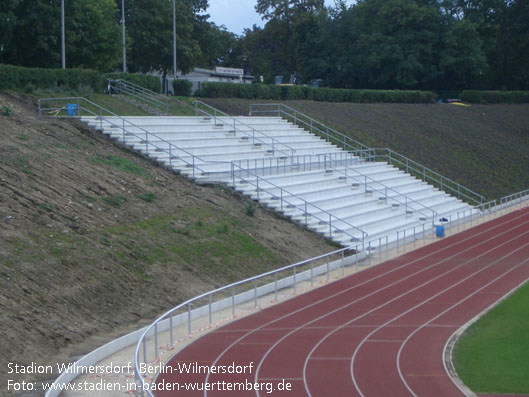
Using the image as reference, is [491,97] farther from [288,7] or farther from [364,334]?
[364,334]

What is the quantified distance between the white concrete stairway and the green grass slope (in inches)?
207

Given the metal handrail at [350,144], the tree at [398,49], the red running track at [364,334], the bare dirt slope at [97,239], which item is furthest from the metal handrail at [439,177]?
the tree at [398,49]

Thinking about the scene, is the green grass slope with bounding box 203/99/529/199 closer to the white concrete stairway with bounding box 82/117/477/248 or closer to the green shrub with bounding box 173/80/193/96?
the green shrub with bounding box 173/80/193/96

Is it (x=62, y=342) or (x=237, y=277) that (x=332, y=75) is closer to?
(x=237, y=277)

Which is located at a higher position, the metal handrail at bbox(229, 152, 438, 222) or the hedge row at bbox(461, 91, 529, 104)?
the hedge row at bbox(461, 91, 529, 104)

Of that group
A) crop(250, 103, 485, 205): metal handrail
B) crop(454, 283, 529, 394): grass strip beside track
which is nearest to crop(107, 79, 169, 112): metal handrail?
crop(250, 103, 485, 205): metal handrail

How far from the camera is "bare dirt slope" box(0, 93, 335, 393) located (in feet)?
50.7

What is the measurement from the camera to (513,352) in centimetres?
1388

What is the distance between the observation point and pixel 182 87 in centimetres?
4278

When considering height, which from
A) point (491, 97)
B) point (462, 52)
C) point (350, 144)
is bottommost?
point (350, 144)

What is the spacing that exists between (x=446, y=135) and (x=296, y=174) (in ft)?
73.6

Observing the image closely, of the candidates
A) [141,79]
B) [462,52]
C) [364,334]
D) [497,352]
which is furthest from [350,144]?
[462,52]

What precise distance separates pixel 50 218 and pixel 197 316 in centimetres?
493

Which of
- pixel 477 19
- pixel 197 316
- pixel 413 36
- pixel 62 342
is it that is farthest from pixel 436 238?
pixel 477 19
